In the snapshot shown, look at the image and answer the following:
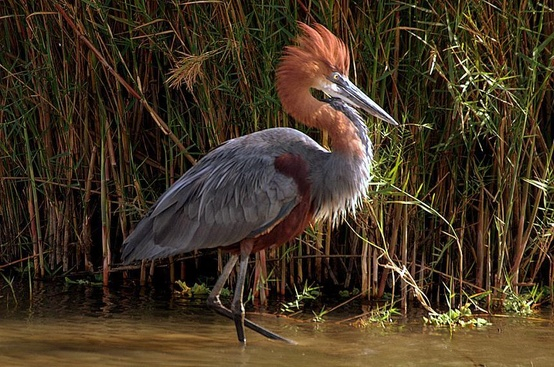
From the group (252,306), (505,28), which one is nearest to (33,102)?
(252,306)

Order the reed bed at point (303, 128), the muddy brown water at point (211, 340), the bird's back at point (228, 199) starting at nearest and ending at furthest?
the muddy brown water at point (211, 340), the bird's back at point (228, 199), the reed bed at point (303, 128)

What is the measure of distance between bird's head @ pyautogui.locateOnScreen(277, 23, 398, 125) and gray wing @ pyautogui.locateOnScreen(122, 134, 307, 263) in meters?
0.41

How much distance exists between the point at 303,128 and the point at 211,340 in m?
1.67

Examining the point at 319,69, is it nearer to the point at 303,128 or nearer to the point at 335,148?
the point at 335,148

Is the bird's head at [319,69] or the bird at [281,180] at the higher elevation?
the bird's head at [319,69]

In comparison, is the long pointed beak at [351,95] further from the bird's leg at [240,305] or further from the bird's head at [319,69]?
the bird's leg at [240,305]

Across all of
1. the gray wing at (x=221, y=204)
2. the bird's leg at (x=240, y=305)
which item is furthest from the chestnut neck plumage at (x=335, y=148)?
the bird's leg at (x=240, y=305)

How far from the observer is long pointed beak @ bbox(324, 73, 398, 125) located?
564 cm

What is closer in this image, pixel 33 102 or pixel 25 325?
pixel 25 325

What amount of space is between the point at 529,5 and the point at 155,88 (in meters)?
2.60

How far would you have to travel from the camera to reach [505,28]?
5848mm

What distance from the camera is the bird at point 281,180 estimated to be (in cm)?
568

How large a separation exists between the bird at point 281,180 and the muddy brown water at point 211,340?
0.31m

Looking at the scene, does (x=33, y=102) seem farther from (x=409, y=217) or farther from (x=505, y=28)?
(x=505, y=28)
